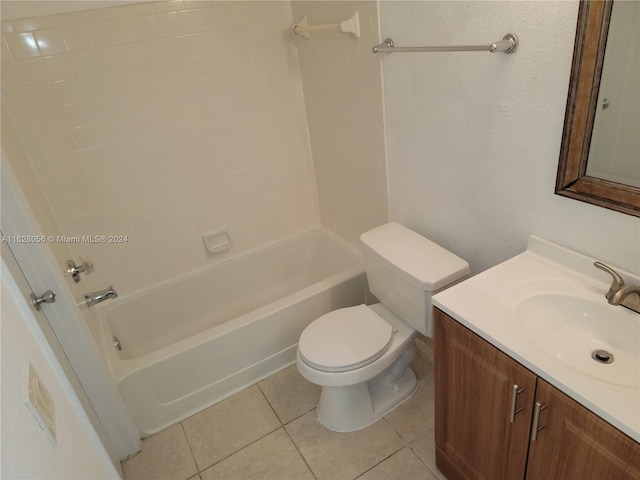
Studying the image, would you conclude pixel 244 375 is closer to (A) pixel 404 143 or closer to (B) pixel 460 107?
(A) pixel 404 143

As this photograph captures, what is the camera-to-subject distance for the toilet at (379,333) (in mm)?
1709

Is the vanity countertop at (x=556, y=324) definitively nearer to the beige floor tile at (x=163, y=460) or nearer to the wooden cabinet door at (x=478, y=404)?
the wooden cabinet door at (x=478, y=404)

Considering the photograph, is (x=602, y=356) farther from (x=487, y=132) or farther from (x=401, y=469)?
(x=401, y=469)

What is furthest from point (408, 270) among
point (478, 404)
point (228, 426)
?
point (228, 426)

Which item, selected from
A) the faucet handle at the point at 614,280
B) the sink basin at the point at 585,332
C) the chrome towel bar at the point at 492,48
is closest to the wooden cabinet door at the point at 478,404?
the sink basin at the point at 585,332

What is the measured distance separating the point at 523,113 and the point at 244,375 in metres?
1.68

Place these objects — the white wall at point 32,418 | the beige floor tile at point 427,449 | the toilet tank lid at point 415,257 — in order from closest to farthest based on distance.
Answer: the white wall at point 32,418, the toilet tank lid at point 415,257, the beige floor tile at point 427,449

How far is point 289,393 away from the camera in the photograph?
2.16 meters

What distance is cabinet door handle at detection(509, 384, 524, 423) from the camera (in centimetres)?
114

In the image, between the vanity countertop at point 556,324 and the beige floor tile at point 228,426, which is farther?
the beige floor tile at point 228,426

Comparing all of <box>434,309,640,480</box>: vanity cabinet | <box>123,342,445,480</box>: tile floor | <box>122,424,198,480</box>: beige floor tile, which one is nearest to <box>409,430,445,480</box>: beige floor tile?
<box>123,342,445,480</box>: tile floor

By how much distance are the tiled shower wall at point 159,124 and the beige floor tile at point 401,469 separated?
57.5 inches

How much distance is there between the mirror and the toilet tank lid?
1.61 ft

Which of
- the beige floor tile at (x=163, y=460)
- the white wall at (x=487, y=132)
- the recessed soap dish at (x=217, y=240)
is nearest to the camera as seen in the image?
the white wall at (x=487, y=132)
